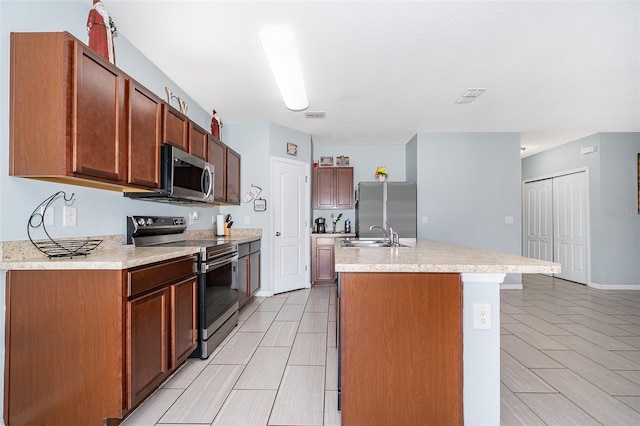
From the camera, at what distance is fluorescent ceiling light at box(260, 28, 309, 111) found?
2.31m

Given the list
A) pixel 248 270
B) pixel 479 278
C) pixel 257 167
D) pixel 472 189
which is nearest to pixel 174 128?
pixel 248 270

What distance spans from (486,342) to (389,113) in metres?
3.38

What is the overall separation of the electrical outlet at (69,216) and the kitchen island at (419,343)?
67.0 inches

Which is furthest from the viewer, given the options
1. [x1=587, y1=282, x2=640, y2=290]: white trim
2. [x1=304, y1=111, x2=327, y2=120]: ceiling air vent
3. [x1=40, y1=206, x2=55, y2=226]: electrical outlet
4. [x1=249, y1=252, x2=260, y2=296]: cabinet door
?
[x1=587, y1=282, x2=640, y2=290]: white trim

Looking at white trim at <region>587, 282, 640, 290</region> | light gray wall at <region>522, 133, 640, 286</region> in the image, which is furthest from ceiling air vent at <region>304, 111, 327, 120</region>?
white trim at <region>587, 282, 640, 290</region>

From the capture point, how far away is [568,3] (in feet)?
7.00

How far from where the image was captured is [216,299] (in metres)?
2.78

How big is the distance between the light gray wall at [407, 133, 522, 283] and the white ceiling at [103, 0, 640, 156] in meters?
0.69

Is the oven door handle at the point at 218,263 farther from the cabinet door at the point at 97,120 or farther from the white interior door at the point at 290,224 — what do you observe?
the white interior door at the point at 290,224

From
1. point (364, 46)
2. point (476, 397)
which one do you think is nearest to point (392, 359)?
point (476, 397)

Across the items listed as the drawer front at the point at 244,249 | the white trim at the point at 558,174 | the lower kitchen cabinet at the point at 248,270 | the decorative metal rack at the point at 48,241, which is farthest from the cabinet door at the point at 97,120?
the white trim at the point at 558,174

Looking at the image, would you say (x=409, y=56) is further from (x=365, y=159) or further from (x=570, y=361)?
(x=365, y=159)

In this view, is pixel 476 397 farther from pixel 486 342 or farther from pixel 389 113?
pixel 389 113

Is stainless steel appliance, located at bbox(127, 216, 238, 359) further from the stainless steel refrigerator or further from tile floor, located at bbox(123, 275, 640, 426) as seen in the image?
the stainless steel refrigerator
